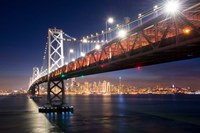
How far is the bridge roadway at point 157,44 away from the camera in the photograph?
20.5 m

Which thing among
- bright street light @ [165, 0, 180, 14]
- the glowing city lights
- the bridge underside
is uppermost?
bright street light @ [165, 0, 180, 14]

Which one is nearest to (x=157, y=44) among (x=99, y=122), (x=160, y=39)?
(x=160, y=39)

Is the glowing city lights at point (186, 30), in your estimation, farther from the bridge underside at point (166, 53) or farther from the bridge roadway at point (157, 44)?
the bridge underside at point (166, 53)

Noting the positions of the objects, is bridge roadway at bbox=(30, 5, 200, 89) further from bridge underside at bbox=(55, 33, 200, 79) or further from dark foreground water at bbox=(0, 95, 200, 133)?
dark foreground water at bbox=(0, 95, 200, 133)

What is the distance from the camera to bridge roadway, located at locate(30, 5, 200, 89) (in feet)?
67.3

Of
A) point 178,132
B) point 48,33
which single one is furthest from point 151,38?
point 48,33

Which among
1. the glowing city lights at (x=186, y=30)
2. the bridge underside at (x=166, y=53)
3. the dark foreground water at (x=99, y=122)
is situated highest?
the glowing city lights at (x=186, y=30)

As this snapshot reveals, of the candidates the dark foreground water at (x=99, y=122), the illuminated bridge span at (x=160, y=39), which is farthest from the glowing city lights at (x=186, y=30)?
the dark foreground water at (x=99, y=122)

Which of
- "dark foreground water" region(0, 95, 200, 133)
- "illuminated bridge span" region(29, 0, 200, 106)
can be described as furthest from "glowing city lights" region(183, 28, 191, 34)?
"dark foreground water" region(0, 95, 200, 133)

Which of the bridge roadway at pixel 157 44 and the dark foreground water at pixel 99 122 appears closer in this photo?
the bridge roadway at pixel 157 44

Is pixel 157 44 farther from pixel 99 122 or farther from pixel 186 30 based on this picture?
pixel 99 122

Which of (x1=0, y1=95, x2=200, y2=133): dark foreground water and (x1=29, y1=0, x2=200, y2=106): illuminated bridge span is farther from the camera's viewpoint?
(x1=0, y1=95, x2=200, y2=133): dark foreground water

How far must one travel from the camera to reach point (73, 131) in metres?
41.9

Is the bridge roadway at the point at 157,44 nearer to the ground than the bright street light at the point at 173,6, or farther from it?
nearer to the ground
